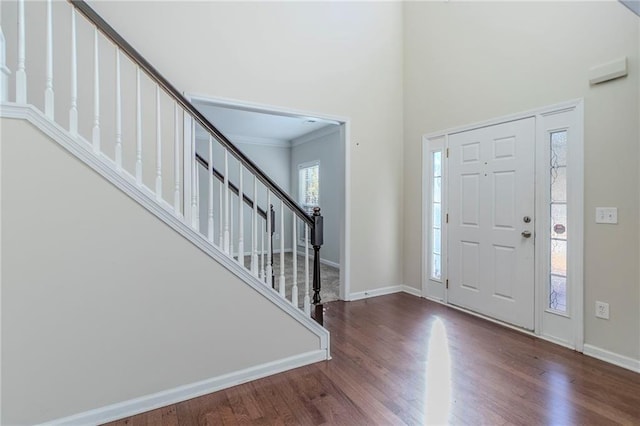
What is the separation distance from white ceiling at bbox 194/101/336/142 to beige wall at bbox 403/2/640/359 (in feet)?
6.21

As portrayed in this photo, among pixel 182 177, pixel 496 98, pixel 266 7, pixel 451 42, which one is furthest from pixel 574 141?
pixel 182 177

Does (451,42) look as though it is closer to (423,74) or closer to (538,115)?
(423,74)

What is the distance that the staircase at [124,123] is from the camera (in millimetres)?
1621

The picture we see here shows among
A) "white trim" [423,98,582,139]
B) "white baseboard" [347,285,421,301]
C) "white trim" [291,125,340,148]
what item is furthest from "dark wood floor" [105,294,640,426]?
"white trim" [291,125,340,148]

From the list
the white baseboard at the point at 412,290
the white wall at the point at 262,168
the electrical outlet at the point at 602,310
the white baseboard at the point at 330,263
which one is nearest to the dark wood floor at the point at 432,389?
the electrical outlet at the point at 602,310

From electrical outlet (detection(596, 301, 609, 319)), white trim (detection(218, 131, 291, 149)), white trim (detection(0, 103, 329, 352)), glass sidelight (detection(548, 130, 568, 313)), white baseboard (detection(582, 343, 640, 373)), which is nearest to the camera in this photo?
white trim (detection(0, 103, 329, 352))

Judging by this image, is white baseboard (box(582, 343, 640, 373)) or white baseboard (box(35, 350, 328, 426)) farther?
white baseboard (box(582, 343, 640, 373))

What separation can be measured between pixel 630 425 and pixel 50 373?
311 cm

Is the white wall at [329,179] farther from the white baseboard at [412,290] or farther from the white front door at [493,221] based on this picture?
the white front door at [493,221]

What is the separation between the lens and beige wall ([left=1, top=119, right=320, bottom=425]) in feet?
4.97

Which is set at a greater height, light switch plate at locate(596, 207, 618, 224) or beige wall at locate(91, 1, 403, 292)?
beige wall at locate(91, 1, 403, 292)

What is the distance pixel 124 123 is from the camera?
8.43ft

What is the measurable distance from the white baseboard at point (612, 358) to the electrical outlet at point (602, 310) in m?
0.25

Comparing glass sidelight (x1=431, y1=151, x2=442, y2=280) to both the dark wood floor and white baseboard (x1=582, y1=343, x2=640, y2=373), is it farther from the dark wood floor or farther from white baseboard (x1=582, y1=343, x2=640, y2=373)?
white baseboard (x1=582, y1=343, x2=640, y2=373)
